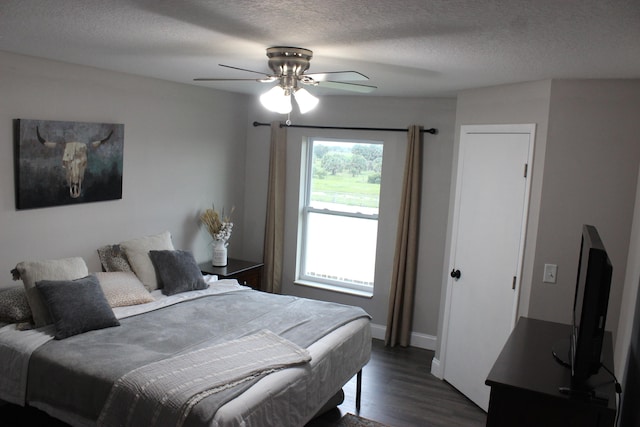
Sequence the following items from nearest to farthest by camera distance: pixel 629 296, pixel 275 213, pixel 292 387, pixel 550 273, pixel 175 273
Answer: pixel 292 387
pixel 629 296
pixel 550 273
pixel 175 273
pixel 275 213

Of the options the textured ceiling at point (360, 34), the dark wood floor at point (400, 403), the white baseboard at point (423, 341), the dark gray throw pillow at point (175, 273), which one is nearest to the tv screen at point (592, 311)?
the textured ceiling at point (360, 34)

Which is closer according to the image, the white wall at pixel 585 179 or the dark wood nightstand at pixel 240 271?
the white wall at pixel 585 179

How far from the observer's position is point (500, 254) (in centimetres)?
402

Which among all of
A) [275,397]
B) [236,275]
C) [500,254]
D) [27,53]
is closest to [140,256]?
[236,275]

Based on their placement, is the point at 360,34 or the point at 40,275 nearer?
the point at 360,34

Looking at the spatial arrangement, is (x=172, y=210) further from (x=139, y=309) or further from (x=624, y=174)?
(x=624, y=174)

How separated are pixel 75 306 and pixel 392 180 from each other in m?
3.14

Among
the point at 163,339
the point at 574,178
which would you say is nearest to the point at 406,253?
the point at 574,178

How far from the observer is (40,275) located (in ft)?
11.4

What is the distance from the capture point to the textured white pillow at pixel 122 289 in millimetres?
3814

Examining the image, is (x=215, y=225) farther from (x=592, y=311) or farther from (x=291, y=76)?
(x=592, y=311)

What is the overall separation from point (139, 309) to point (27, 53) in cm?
186

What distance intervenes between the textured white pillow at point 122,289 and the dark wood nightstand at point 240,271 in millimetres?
1144

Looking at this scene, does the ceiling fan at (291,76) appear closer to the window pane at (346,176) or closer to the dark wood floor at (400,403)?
the dark wood floor at (400,403)
